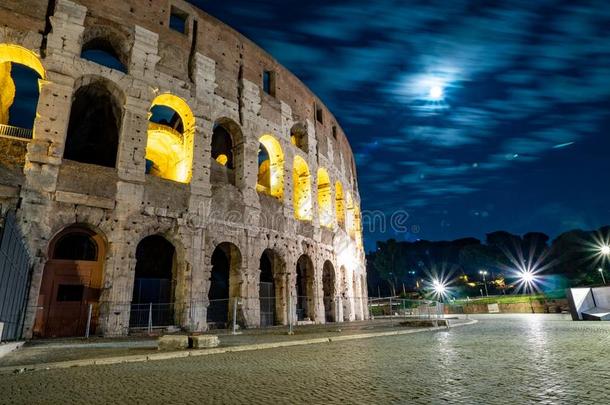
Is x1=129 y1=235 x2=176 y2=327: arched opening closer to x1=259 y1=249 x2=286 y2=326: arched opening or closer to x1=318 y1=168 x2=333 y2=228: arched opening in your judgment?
x1=259 y1=249 x2=286 y2=326: arched opening

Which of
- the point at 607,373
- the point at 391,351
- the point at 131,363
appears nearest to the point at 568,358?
the point at 607,373

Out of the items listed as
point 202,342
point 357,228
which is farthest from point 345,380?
point 357,228

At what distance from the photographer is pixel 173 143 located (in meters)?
16.6

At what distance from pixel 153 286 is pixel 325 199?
35.5 ft

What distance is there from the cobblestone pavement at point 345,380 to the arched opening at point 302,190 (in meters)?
13.5

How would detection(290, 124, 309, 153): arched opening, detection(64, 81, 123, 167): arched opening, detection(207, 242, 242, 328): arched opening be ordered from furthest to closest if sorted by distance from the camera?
detection(290, 124, 309, 153): arched opening
detection(64, 81, 123, 167): arched opening
detection(207, 242, 242, 328): arched opening

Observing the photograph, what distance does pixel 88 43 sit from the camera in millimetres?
13055

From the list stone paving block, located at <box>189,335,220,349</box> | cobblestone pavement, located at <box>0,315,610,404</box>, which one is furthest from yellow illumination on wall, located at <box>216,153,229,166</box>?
cobblestone pavement, located at <box>0,315,610,404</box>

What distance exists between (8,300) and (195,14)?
42.0ft

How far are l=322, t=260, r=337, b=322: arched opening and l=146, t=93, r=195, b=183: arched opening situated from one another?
9.75m

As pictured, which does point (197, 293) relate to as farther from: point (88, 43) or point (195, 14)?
point (195, 14)

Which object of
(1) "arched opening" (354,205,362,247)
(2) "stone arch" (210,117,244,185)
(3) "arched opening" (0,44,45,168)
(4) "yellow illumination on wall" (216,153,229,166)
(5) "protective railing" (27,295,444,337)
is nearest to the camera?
(3) "arched opening" (0,44,45,168)

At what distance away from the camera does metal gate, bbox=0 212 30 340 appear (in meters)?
6.43

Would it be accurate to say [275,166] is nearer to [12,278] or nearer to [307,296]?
[307,296]
